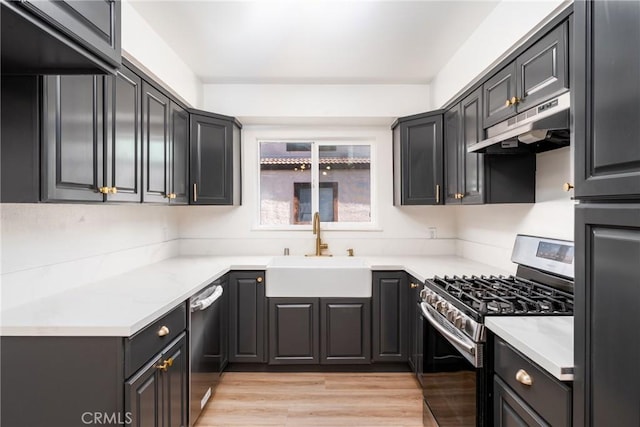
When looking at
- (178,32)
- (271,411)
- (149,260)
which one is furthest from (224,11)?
(271,411)

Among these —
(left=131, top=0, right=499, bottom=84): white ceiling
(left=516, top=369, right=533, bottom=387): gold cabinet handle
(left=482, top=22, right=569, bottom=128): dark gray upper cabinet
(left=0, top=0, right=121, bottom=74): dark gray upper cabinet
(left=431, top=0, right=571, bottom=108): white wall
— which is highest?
(left=131, top=0, right=499, bottom=84): white ceiling

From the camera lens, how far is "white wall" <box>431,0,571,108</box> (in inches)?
65.5

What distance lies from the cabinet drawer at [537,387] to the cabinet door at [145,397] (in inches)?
55.5

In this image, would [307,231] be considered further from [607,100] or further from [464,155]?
[607,100]

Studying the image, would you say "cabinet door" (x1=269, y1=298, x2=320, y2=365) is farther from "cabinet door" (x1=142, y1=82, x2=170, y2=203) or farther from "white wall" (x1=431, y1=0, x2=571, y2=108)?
"white wall" (x1=431, y1=0, x2=571, y2=108)

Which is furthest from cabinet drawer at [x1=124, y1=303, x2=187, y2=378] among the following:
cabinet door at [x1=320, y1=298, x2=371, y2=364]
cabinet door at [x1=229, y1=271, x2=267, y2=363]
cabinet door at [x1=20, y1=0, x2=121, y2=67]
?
cabinet door at [x1=320, y1=298, x2=371, y2=364]

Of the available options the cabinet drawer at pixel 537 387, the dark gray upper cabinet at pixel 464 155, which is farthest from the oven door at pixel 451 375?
the dark gray upper cabinet at pixel 464 155

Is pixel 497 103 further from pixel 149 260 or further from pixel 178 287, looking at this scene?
pixel 149 260

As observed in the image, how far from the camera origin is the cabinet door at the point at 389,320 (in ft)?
8.96

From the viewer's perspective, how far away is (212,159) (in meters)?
2.95

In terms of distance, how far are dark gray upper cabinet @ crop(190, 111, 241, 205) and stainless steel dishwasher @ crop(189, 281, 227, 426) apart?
0.80 m

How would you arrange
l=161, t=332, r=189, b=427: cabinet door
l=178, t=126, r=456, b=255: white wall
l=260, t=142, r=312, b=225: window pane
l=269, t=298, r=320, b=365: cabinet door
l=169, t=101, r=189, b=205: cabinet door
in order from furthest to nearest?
1. l=260, t=142, r=312, b=225: window pane
2. l=178, t=126, r=456, b=255: white wall
3. l=269, t=298, r=320, b=365: cabinet door
4. l=169, t=101, r=189, b=205: cabinet door
5. l=161, t=332, r=189, b=427: cabinet door

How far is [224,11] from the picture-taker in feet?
6.72

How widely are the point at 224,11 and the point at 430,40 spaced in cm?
140
